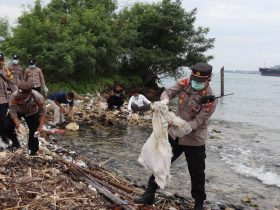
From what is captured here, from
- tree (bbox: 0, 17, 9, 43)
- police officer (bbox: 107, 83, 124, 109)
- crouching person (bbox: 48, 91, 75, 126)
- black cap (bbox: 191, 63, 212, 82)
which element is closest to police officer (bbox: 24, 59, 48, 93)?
crouching person (bbox: 48, 91, 75, 126)

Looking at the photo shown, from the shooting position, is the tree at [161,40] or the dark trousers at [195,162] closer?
the dark trousers at [195,162]

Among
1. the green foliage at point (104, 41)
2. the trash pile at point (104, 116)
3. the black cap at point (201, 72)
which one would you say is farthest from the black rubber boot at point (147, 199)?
the green foliage at point (104, 41)

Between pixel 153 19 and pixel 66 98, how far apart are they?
15905 mm

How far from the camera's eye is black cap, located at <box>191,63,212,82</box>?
571cm

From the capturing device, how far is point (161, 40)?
2872 centimetres

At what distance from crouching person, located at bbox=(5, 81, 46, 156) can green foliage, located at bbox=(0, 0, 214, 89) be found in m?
12.2

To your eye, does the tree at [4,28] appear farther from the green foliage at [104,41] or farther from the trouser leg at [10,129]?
the trouser leg at [10,129]

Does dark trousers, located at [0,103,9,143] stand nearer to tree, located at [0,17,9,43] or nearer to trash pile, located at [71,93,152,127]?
trash pile, located at [71,93,152,127]

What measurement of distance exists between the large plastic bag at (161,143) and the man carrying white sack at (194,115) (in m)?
0.15

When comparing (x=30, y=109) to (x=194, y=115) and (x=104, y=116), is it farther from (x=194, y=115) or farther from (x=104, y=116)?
(x=104, y=116)

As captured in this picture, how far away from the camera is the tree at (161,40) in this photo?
27.6 m

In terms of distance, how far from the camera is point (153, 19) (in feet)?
92.6

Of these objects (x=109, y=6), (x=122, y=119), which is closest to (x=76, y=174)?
(x=122, y=119)

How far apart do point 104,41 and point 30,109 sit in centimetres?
1617
